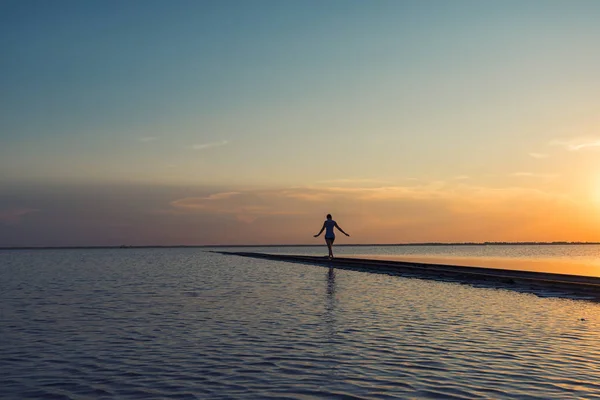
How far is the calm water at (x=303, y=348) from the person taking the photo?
26.9 feet

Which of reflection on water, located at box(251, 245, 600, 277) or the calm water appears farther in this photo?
reflection on water, located at box(251, 245, 600, 277)

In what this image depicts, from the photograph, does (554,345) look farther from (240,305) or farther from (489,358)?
(240,305)

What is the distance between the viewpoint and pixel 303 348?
11.1 metres

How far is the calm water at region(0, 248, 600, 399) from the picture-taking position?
8188mm

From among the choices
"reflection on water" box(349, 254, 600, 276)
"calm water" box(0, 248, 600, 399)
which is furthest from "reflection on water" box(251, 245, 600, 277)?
"calm water" box(0, 248, 600, 399)

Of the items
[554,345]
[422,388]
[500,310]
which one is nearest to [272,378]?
[422,388]

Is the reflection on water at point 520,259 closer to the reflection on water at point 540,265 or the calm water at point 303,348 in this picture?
the reflection on water at point 540,265

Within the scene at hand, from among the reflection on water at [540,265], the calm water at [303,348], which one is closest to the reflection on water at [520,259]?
the reflection on water at [540,265]

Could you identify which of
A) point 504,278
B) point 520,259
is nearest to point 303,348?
point 504,278

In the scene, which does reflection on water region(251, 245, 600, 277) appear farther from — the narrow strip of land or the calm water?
the calm water

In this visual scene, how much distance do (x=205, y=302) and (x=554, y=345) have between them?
39.2 feet

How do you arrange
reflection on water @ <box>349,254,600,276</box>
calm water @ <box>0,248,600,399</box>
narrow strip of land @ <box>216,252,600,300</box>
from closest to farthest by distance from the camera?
calm water @ <box>0,248,600,399</box>, narrow strip of land @ <box>216,252,600,300</box>, reflection on water @ <box>349,254,600,276</box>

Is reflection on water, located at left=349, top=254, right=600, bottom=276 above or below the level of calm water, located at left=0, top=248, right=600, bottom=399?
above

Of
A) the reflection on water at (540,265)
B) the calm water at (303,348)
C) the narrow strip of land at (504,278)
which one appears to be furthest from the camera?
the reflection on water at (540,265)
